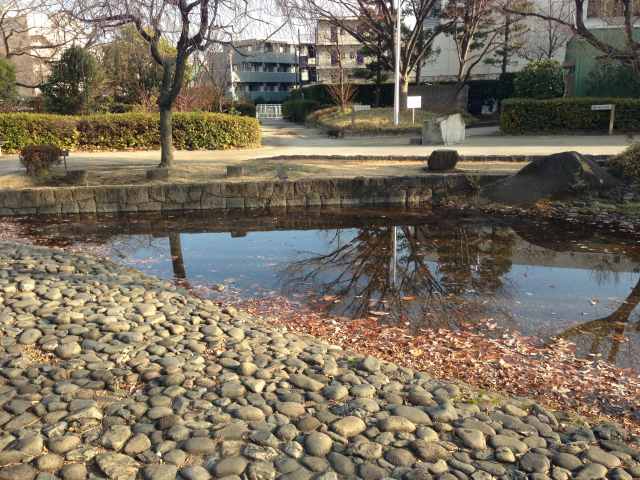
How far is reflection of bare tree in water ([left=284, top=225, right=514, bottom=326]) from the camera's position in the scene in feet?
18.1

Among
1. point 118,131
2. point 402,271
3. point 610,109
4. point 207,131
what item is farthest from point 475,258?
point 610,109

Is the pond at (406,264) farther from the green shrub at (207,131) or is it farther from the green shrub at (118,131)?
the green shrub at (118,131)

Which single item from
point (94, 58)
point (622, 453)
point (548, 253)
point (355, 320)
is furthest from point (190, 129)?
point (622, 453)

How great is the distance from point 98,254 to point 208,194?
3.04 meters

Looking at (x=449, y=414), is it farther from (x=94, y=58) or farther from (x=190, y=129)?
(x=94, y=58)

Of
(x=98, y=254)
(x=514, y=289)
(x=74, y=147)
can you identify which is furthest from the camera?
(x=74, y=147)

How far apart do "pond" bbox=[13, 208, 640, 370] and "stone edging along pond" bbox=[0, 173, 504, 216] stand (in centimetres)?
39

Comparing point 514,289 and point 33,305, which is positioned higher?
point 33,305

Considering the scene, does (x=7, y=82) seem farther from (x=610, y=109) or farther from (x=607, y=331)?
(x=607, y=331)

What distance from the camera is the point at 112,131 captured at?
16531mm

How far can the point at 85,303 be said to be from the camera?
477cm

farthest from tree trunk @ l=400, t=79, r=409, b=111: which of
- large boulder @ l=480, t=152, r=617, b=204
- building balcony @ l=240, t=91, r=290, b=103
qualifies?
building balcony @ l=240, t=91, r=290, b=103

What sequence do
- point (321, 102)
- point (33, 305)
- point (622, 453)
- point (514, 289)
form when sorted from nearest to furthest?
point (622, 453) → point (33, 305) → point (514, 289) → point (321, 102)

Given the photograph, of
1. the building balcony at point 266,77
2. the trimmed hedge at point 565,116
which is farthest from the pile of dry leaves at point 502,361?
the building balcony at point 266,77
